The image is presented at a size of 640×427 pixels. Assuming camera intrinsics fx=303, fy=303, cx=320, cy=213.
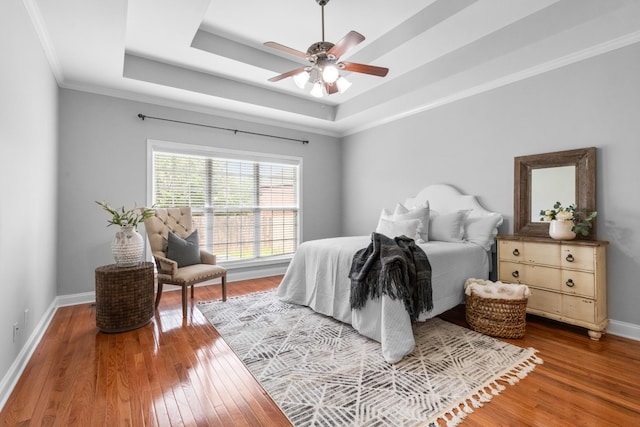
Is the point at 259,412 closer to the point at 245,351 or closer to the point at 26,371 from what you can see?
the point at 245,351

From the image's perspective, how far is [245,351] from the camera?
2342mm

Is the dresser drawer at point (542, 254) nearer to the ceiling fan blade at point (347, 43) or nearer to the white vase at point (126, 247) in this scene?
the ceiling fan blade at point (347, 43)

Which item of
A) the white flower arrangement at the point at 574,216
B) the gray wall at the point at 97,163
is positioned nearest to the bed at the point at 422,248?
the white flower arrangement at the point at 574,216

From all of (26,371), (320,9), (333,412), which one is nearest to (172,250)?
(26,371)

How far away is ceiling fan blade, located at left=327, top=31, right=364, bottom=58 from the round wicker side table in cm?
258

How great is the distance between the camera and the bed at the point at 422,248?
2279 millimetres

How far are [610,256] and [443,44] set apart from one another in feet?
8.21

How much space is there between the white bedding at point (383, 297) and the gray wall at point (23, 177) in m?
2.21

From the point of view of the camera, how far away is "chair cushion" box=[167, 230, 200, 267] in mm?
3332

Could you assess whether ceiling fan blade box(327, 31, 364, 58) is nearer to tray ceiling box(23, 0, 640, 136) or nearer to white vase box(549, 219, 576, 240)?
tray ceiling box(23, 0, 640, 136)

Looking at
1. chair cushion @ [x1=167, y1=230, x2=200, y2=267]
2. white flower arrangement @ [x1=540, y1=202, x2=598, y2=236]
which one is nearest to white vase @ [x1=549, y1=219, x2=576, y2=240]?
white flower arrangement @ [x1=540, y1=202, x2=598, y2=236]

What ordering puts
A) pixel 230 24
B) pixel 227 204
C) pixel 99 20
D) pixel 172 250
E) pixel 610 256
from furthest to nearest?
pixel 227 204 < pixel 172 250 < pixel 230 24 < pixel 610 256 < pixel 99 20

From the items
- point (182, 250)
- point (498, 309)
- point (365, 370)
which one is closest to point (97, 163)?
point (182, 250)

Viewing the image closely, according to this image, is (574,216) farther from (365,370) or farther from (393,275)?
(365,370)
